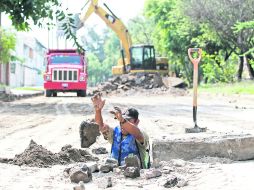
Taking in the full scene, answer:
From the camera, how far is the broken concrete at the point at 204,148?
7406 mm

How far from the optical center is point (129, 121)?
6.96 meters

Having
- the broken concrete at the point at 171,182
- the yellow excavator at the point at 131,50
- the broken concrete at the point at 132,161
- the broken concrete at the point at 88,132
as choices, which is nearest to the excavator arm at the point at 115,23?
the yellow excavator at the point at 131,50

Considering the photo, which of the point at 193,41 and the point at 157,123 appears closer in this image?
the point at 157,123

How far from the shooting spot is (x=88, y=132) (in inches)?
382

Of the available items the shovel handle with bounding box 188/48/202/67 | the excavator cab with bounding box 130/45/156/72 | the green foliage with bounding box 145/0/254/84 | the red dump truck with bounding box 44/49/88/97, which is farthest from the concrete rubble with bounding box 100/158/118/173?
the excavator cab with bounding box 130/45/156/72

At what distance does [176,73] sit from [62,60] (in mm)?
30442

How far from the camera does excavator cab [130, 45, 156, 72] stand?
41.2m

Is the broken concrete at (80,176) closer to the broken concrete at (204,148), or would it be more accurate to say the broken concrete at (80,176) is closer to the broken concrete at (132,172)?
the broken concrete at (132,172)

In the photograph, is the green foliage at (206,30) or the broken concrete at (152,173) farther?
the green foliage at (206,30)

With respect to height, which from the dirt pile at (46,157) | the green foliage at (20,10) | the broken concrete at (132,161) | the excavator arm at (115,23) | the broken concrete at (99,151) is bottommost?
the broken concrete at (99,151)

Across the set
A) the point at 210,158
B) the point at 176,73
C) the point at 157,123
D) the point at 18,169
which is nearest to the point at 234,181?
the point at 210,158

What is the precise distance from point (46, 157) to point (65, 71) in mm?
25731

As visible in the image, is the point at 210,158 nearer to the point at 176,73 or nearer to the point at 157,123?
the point at 157,123

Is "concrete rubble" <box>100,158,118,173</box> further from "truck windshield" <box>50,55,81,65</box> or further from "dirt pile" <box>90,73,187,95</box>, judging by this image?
"dirt pile" <box>90,73,187,95</box>
